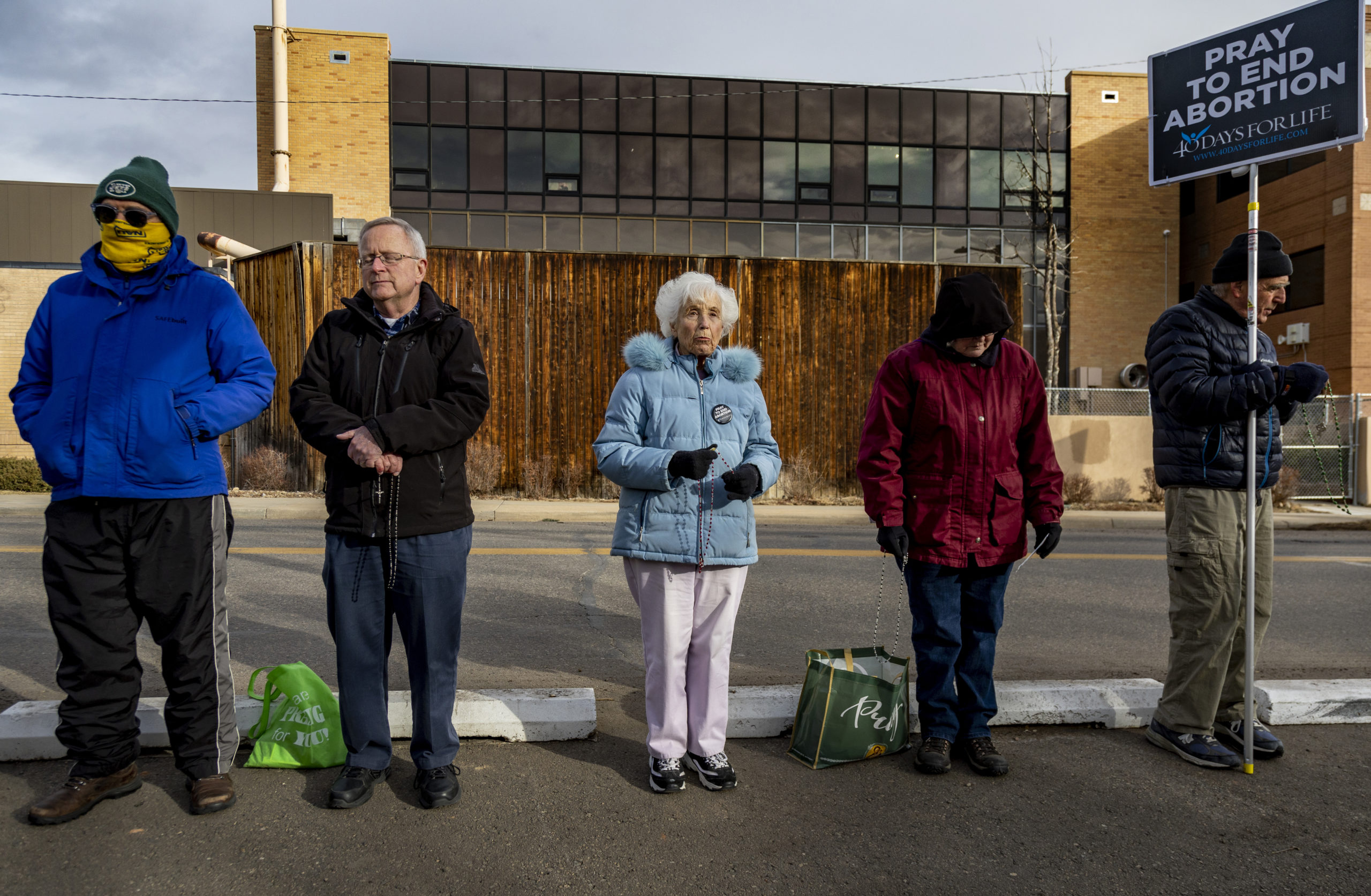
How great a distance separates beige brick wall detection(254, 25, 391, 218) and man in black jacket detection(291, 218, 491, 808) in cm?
2474

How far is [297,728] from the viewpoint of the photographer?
Result: 142 inches

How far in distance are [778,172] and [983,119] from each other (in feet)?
22.1

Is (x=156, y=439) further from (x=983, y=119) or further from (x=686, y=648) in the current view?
(x=983, y=119)

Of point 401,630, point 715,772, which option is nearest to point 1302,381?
point 715,772

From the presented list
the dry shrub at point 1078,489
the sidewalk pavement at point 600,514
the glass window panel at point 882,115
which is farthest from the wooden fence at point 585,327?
the glass window panel at point 882,115

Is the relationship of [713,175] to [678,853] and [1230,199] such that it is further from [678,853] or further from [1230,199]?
[678,853]

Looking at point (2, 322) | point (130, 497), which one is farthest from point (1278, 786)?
point (2, 322)

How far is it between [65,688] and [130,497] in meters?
0.72

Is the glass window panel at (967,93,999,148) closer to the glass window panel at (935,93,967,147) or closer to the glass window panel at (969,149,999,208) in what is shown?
the glass window panel at (935,93,967,147)

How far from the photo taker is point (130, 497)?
3.06m

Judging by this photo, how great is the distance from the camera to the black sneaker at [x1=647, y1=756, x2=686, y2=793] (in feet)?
11.3

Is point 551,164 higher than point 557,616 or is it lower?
higher

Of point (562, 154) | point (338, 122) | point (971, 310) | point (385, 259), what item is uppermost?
point (338, 122)

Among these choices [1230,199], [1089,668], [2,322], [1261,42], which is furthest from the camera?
[1230,199]
